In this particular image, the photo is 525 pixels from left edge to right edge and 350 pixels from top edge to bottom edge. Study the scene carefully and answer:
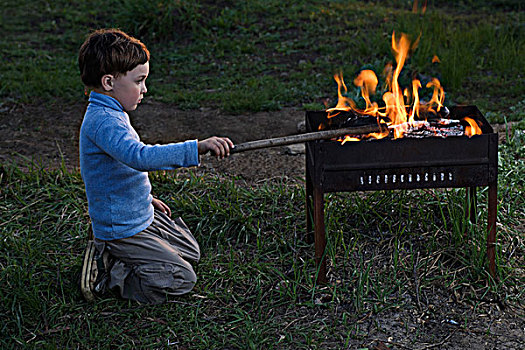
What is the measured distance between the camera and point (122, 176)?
11.7 feet

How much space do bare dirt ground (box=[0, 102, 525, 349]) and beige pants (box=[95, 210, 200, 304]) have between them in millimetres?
769

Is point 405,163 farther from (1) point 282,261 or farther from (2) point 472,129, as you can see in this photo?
(1) point 282,261

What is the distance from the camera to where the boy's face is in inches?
136

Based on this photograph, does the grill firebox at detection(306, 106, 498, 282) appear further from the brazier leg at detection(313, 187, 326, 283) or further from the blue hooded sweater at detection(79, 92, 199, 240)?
the blue hooded sweater at detection(79, 92, 199, 240)

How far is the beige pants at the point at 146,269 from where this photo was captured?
11.9ft

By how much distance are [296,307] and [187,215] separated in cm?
124

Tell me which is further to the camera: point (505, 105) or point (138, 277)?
point (505, 105)

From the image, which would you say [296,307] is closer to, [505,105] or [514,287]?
[514,287]

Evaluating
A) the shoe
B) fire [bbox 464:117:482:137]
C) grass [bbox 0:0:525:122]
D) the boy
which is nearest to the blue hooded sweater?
the boy

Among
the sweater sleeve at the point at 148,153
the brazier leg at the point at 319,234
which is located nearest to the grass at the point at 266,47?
the brazier leg at the point at 319,234

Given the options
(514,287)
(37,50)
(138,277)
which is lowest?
(514,287)

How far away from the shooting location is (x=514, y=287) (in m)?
3.61

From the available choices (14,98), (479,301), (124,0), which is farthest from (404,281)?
(124,0)

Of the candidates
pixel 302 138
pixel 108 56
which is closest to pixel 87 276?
pixel 108 56
